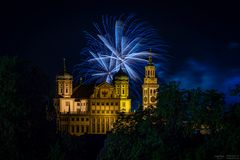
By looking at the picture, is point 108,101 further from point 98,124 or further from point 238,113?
point 238,113

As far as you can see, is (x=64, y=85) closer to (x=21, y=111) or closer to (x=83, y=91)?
(x=83, y=91)

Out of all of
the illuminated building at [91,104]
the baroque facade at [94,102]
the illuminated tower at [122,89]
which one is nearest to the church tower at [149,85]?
the baroque facade at [94,102]

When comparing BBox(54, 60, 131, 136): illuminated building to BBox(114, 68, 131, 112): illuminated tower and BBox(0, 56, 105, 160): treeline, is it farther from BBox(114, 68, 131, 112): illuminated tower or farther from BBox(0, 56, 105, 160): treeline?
BBox(0, 56, 105, 160): treeline

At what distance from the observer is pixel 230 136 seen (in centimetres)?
3469

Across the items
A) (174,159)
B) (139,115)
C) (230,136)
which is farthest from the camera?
(139,115)

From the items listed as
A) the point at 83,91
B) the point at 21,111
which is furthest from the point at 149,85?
the point at 21,111

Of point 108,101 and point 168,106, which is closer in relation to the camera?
point 168,106

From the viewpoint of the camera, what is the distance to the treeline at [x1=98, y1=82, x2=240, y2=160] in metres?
36.4

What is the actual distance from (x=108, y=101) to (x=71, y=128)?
6.45 m

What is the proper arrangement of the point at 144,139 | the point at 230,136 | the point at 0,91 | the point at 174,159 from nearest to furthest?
the point at 230,136 < the point at 174,159 < the point at 144,139 < the point at 0,91

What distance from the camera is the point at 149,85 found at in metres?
110

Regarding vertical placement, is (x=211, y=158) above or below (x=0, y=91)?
below

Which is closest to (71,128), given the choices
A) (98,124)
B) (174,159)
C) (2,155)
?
(98,124)

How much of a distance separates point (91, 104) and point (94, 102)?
512 mm
